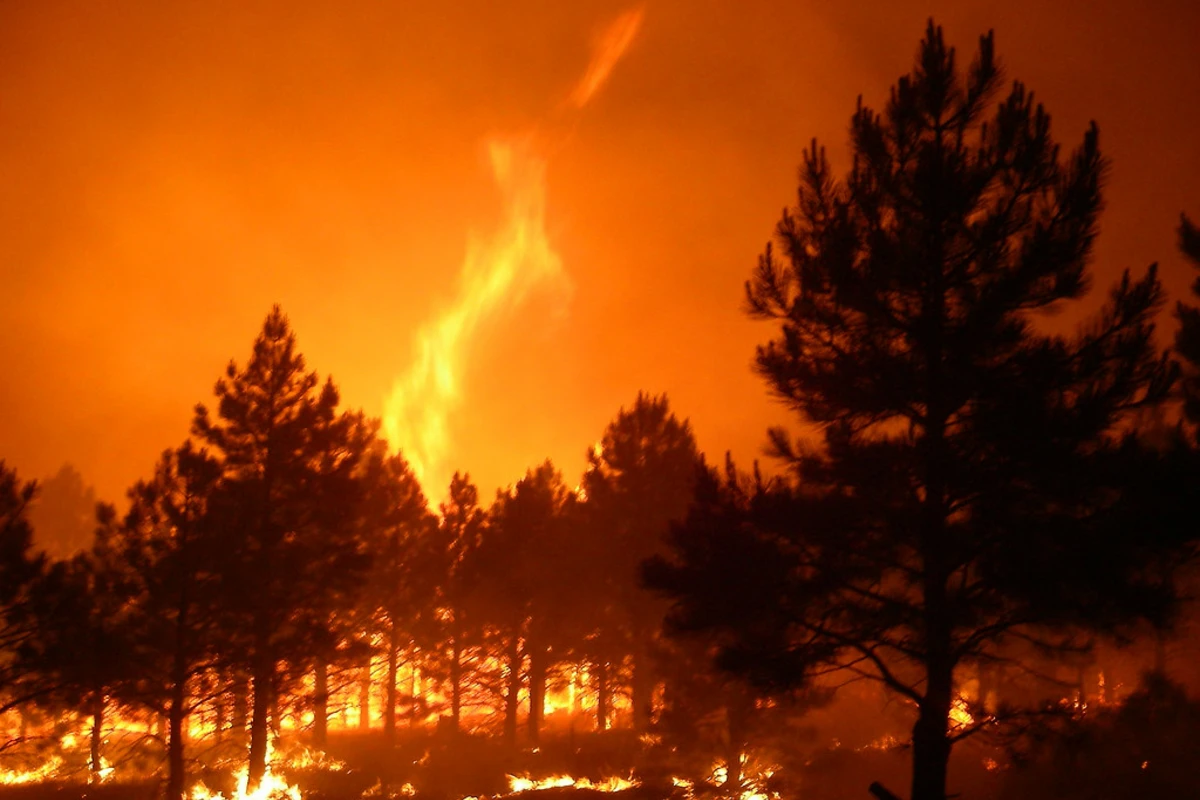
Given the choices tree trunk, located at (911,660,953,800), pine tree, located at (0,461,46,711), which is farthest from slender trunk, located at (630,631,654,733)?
tree trunk, located at (911,660,953,800)

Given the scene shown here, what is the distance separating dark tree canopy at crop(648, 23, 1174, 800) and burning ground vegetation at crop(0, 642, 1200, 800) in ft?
6.98

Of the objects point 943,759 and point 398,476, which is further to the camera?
point 398,476

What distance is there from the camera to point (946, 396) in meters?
11.9

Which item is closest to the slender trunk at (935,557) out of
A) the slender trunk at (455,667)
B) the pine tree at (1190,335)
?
the pine tree at (1190,335)

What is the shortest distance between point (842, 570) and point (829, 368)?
2.62 m

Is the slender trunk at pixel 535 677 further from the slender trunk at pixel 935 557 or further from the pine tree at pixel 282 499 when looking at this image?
the slender trunk at pixel 935 557

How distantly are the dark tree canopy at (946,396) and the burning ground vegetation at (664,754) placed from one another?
213 centimetres

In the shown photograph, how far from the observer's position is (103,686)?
23.4 m

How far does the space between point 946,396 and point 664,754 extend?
22.6 meters

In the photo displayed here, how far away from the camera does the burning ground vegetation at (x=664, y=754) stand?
20906 mm

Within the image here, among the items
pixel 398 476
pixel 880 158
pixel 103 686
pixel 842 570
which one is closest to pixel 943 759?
pixel 842 570

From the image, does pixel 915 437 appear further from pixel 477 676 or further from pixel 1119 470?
pixel 477 676

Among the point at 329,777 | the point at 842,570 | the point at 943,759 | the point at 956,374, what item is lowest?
the point at 329,777

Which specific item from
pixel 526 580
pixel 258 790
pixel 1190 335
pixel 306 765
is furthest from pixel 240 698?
pixel 1190 335
